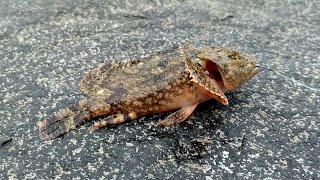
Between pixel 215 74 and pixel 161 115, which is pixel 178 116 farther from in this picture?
pixel 215 74

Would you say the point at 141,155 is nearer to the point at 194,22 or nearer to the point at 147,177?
the point at 147,177

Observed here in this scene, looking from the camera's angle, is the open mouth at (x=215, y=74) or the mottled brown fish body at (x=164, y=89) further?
the open mouth at (x=215, y=74)

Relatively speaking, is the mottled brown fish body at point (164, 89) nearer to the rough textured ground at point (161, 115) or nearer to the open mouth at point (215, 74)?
the open mouth at point (215, 74)

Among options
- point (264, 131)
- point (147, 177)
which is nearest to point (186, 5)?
point (264, 131)

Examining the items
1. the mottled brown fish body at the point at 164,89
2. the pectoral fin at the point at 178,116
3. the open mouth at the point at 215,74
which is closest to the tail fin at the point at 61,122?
the mottled brown fish body at the point at 164,89

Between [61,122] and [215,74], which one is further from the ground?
[215,74]

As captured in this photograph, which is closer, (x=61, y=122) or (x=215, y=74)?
(x=61, y=122)

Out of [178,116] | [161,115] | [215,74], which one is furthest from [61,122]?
[215,74]

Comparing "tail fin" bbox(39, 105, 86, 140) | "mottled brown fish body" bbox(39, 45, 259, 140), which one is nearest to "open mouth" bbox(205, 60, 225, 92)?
"mottled brown fish body" bbox(39, 45, 259, 140)
